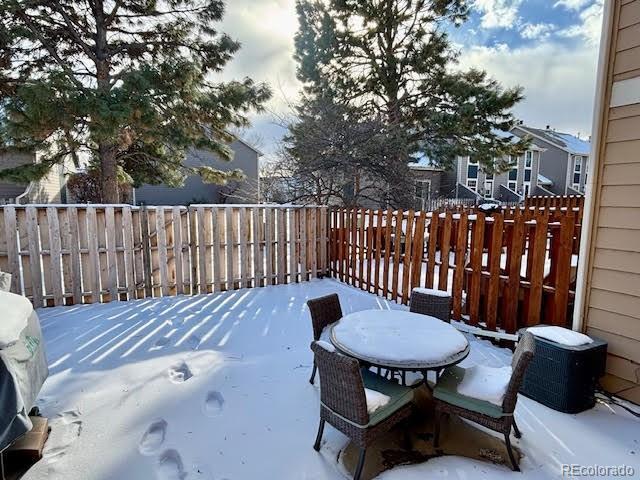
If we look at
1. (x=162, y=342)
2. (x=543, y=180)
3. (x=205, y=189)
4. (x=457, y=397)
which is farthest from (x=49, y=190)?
(x=543, y=180)

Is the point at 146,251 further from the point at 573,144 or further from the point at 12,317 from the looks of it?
the point at 573,144

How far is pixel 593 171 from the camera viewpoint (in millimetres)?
3010

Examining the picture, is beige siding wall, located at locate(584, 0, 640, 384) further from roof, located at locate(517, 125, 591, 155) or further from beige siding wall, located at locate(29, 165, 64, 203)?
roof, located at locate(517, 125, 591, 155)

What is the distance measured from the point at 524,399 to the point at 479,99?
10.2 metres

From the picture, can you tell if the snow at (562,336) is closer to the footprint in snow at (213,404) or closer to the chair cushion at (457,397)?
the chair cushion at (457,397)

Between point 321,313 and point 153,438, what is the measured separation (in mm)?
1567

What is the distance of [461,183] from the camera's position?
20750mm

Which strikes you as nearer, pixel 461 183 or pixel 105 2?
pixel 105 2

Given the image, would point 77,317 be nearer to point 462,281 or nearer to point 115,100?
point 115,100

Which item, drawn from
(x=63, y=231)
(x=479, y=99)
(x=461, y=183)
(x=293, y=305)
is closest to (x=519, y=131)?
(x=461, y=183)

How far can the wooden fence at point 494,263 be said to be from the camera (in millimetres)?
3324

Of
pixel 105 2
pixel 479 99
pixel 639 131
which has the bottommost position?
pixel 639 131

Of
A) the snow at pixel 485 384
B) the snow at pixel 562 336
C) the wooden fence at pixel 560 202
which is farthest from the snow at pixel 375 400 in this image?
the wooden fence at pixel 560 202

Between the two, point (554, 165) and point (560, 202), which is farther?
point (554, 165)
